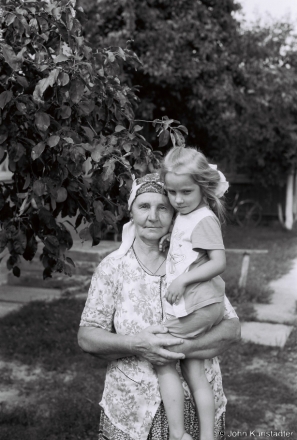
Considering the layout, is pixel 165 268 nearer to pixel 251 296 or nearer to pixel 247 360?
pixel 247 360

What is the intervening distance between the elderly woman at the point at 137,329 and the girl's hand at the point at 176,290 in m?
0.08

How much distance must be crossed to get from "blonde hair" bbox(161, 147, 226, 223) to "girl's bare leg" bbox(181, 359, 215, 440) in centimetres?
71

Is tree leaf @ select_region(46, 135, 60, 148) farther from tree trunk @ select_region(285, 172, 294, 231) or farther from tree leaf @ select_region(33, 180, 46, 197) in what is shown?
tree trunk @ select_region(285, 172, 294, 231)

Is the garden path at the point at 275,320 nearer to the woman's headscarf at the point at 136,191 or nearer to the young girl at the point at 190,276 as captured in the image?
the young girl at the point at 190,276

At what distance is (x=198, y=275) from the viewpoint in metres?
2.42

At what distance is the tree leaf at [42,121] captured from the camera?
2.41 metres

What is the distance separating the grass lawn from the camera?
13.8 ft

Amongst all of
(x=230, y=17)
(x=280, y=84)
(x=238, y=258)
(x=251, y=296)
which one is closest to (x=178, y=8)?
(x=230, y=17)

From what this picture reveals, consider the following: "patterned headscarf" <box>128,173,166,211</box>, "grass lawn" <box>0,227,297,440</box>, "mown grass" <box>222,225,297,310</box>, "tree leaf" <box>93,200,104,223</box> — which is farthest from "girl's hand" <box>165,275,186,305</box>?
"mown grass" <box>222,225,297,310</box>

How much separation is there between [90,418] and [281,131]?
39.6 feet

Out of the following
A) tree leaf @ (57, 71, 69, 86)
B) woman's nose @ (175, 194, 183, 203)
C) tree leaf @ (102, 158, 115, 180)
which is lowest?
woman's nose @ (175, 194, 183, 203)

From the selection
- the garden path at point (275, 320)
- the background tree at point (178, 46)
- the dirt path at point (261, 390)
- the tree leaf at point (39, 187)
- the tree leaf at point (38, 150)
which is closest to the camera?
the tree leaf at point (38, 150)

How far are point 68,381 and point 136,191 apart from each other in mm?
2914

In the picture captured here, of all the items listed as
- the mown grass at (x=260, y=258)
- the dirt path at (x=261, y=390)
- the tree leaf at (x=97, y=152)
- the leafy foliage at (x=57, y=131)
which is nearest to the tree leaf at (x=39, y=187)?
the leafy foliage at (x=57, y=131)
